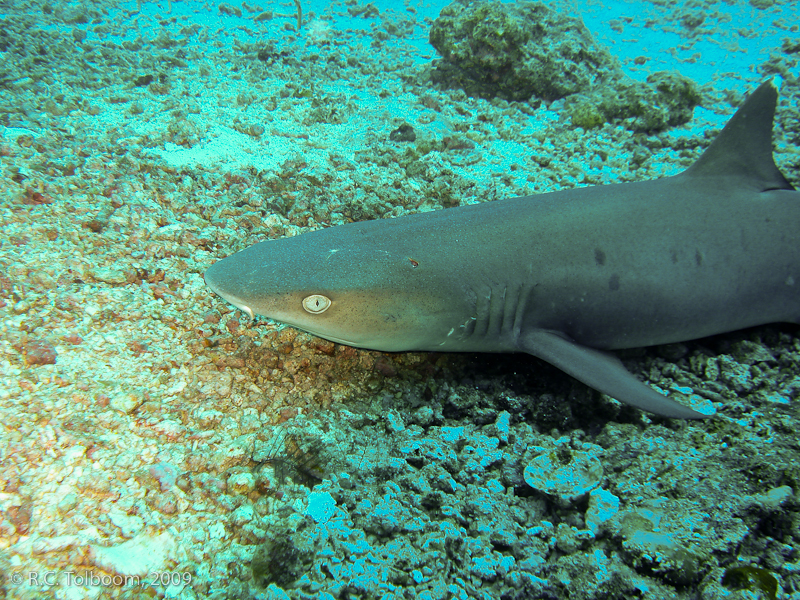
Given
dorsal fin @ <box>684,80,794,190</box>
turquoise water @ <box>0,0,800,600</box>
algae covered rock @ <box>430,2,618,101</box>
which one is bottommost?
turquoise water @ <box>0,0,800,600</box>

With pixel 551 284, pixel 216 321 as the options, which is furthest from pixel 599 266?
pixel 216 321

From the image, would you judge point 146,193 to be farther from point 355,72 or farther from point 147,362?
point 355,72

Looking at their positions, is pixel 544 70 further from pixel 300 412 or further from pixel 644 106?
pixel 300 412

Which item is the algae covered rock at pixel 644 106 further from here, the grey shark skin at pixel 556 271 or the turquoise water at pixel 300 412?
the grey shark skin at pixel 556 271

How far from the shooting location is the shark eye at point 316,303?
198 centimetres

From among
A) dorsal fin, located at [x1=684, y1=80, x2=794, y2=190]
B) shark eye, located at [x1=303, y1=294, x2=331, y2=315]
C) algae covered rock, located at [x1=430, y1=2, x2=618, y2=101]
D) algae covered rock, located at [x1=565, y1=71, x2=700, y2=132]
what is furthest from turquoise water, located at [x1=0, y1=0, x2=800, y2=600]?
algae covered rock, located at [x1=430, y1=2, x2=618, y2=101]

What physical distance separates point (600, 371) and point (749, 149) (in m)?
1.84

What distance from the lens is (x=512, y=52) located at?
5.25 metres

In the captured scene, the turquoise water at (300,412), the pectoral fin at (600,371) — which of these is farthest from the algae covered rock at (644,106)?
the pectoral fin at (600,371)

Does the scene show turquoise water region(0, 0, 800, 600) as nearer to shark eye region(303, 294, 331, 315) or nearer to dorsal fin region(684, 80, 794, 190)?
shark eye region(303, 294, 331, 315)

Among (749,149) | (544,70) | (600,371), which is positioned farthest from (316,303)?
(544,70)

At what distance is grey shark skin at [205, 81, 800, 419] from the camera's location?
2045 millimetres

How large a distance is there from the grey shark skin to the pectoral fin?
0.01 meters

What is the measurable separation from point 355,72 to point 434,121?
2.00 metres
